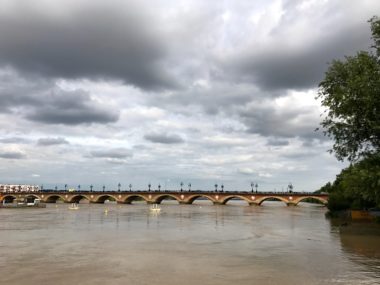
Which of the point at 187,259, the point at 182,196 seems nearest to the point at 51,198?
the point at 182,196

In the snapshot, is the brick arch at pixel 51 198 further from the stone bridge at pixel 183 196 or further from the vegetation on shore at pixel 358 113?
the vegetation on shore at pixel 358 113

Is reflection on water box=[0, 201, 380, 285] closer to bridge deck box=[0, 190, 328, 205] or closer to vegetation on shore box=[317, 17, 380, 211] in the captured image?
vegetation on shore box=[317, 17, 380, 211]

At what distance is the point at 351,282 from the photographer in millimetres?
19906

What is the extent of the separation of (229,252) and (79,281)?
13.1m

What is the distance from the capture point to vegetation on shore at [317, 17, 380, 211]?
24.3 meters

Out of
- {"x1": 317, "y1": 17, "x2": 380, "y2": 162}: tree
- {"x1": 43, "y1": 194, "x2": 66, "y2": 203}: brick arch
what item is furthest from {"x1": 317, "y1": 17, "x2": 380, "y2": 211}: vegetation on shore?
{"x1": 43, "y1": 194, "x2": 66, "y2": 203}: brick arch

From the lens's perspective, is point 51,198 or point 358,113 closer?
point 358,113

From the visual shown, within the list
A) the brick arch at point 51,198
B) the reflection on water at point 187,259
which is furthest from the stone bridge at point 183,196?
the reflection on water at point 187,259

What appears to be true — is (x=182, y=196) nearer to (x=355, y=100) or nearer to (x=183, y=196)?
(x=183, y=196)

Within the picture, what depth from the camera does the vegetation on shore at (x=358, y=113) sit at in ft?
79.9

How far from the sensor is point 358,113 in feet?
85.4

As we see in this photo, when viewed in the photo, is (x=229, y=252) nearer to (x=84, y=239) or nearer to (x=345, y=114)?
(x=345, y=114)

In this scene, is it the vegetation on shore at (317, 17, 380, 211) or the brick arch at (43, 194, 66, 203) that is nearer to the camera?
the vegetation on shore at (317, 17, 380, 211)

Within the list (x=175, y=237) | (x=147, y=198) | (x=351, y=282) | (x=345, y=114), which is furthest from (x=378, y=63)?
(x=147, y=198)
